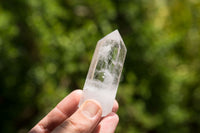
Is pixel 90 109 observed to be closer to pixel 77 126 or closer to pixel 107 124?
pixel 77 126

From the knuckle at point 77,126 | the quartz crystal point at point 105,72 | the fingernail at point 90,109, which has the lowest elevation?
the knuckle at point 77,126

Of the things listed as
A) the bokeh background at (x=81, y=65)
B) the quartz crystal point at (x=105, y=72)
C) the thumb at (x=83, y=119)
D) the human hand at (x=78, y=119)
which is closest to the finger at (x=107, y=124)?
the human hand at (x=78, y=119)

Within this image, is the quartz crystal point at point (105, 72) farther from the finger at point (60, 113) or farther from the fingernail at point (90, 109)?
the finger at point (60, 113)

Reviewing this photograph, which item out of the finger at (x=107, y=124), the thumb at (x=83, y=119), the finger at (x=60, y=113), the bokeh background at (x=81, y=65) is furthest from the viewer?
the bokeh background at (x=81, y=65)

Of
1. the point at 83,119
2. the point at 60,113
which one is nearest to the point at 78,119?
the point at 83,119

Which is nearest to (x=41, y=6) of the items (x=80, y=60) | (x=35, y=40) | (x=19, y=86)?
(x=35, y=40)

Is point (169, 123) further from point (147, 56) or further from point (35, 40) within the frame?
point (35, 40)

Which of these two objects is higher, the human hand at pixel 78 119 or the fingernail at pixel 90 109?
the fingernail at pixel 90 109
